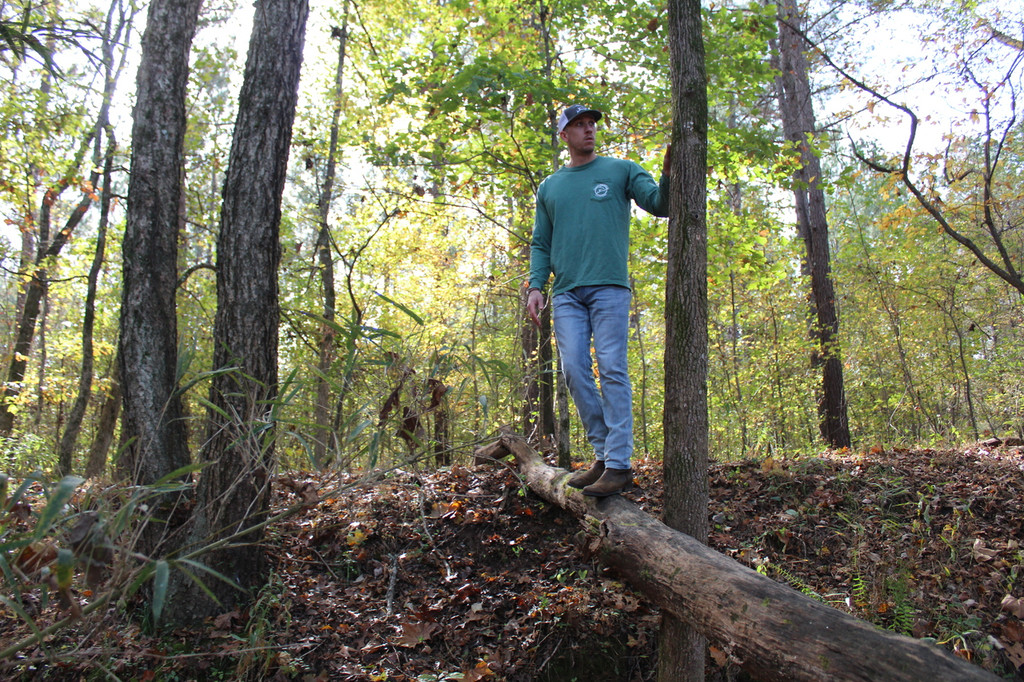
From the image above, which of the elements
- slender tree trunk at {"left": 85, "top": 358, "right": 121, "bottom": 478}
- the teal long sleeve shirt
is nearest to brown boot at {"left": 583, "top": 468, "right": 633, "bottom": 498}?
the teal long sleeve shirt

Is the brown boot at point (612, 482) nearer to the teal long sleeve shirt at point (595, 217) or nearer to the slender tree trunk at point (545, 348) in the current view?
the teal long sleeve shirt at point (595, 217)

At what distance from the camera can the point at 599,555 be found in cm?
299

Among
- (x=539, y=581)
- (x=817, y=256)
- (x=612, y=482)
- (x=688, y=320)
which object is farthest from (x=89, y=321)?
(x=817, y=256)

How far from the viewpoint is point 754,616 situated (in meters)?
2.05

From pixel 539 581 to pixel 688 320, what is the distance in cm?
192

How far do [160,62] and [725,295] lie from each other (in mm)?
9590

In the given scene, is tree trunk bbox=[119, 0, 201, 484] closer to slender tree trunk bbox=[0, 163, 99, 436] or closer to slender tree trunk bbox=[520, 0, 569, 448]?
slender tree trunk bbox=[520, 0, 569, 448]

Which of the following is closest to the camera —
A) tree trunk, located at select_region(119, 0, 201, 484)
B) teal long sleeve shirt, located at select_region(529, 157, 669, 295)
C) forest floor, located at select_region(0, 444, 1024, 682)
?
forest floor, located at select_region(0, 444, 1024, 682)

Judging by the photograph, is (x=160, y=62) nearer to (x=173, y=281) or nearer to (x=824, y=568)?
(x=173, y=281)

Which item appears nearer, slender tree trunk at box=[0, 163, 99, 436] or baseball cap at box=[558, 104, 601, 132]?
baseball cap at box=[558, 104, 601, 132]

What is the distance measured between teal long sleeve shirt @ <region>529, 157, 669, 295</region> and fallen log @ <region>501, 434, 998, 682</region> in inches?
51.9

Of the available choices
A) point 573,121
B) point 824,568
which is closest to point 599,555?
point 824,568

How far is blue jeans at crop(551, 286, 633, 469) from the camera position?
3209 mm

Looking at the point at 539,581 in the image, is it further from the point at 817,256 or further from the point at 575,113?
the point at 817,256
